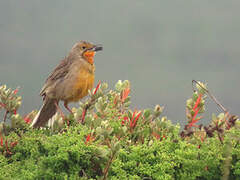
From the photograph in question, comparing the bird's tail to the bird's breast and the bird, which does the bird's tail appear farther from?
the bird's breast

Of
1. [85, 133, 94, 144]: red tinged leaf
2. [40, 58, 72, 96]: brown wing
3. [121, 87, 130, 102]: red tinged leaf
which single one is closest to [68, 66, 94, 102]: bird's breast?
[40, 58, 72, 96]: brown wing

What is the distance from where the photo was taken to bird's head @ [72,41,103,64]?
5867 millimetres

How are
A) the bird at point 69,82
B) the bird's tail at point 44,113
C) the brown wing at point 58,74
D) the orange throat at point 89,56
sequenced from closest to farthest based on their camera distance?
the bird's tail at point 44,113 < the bird at point 69,82 < the brown wing at point 58,74 < the orange throat at point 89,56

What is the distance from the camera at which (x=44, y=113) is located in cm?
500

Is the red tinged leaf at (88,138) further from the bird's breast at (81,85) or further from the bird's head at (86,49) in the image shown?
the bird's head at (86,49)

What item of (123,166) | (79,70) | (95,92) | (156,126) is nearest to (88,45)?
(79,70)

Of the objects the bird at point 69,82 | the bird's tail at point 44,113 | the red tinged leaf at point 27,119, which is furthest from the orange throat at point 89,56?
the red tinged leaf at point 27,119

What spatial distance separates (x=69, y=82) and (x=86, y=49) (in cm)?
78

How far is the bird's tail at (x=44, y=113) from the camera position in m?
4.46

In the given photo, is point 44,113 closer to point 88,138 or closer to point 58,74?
point 58,74

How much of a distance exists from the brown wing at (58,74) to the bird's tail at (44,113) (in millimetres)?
228

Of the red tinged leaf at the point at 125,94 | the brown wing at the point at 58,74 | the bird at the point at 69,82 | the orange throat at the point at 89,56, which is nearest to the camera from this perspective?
the red tinged leaf at the point at 125,94

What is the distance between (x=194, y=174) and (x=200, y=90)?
1.00 meters

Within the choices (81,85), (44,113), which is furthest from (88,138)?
(81,85)
